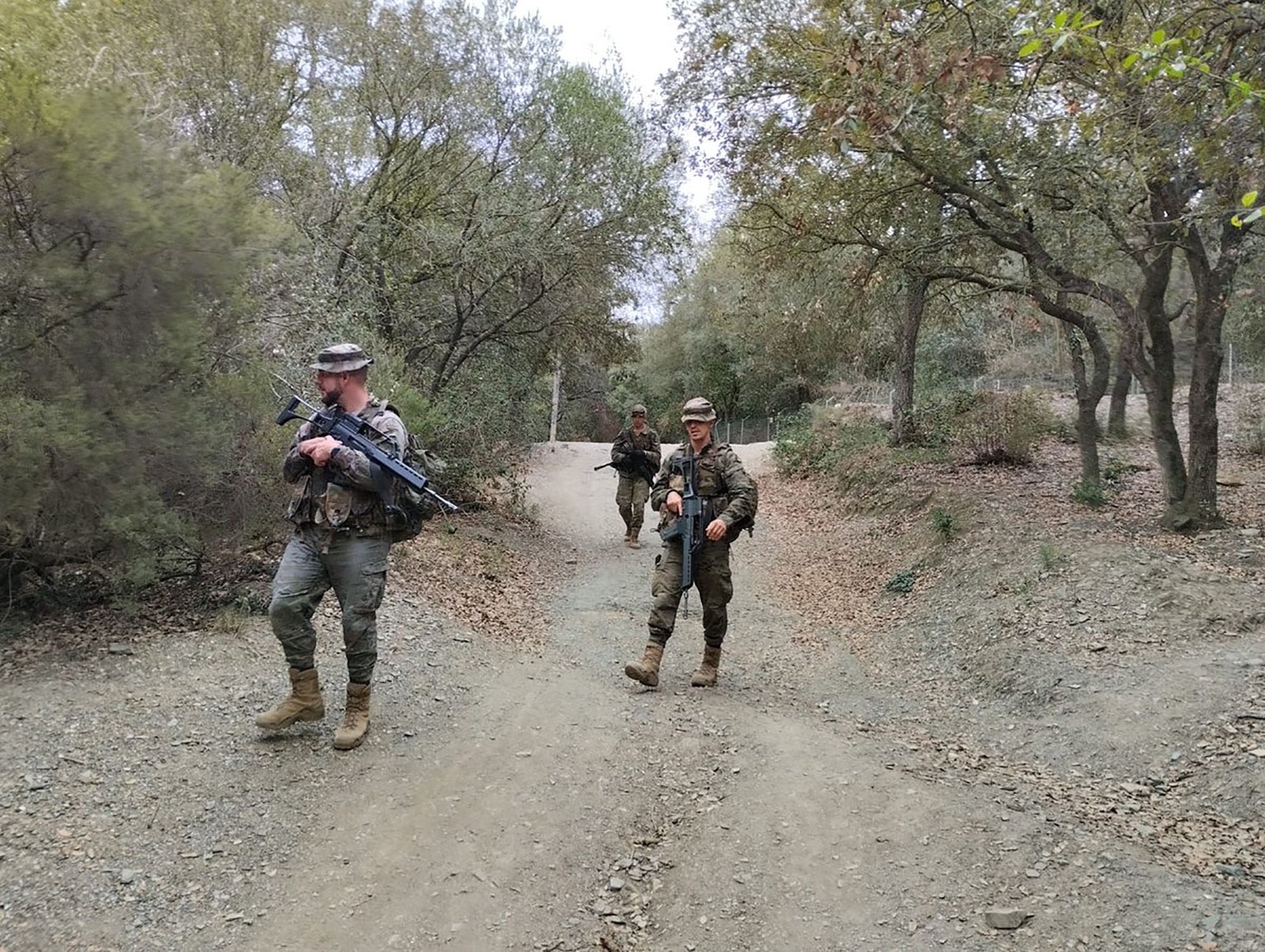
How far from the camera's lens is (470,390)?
1335 cm

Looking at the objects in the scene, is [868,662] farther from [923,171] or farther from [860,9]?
[860,9]

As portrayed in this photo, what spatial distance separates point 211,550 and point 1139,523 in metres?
9.43

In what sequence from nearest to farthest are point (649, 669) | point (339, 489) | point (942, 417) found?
point (339, 489)
point (649, 669)
point (942, 417)

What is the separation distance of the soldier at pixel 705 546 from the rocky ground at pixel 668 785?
34 cm

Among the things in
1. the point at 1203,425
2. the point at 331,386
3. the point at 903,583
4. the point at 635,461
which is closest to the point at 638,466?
the point at 635,461

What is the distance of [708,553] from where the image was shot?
630 cm

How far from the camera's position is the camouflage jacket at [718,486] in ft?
20.3

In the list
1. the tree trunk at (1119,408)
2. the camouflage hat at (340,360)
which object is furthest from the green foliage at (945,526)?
the tree trunk at (1119,408)

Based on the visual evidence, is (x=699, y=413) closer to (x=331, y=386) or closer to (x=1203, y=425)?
(x=331, y=386)

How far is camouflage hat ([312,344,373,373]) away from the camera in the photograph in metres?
4.68

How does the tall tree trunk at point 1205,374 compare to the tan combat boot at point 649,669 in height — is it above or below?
above

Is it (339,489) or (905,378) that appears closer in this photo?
(339,489)

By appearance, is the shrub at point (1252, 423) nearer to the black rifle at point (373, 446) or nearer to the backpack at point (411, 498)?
the backpack at point (411, 498)

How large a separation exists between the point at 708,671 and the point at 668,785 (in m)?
1.82
